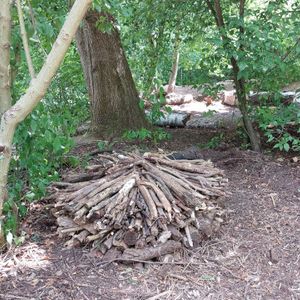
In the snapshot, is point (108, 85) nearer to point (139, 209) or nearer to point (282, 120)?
point (282, 120)

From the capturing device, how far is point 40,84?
2.56 m

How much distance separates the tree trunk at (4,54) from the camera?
2680mm

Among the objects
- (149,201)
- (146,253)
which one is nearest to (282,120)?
(149,201)

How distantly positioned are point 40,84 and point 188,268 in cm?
178

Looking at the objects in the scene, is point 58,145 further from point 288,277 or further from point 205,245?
point 288,277

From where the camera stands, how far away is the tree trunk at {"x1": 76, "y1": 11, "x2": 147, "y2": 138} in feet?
20.2

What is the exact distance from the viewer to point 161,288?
9.62 feet

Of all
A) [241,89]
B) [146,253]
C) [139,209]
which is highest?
[241,89]

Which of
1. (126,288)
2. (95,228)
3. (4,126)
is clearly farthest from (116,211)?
(4,126)

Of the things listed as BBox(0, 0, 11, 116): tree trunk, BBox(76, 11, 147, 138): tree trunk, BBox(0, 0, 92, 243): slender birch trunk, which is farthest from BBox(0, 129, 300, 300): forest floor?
BBox(76, 11, 147, 138): tree trunk

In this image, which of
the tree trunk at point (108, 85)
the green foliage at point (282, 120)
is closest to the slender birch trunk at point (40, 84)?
the green foliage at point (282, 120)

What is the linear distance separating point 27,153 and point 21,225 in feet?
2.40

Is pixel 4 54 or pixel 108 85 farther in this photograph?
pixel 108 85

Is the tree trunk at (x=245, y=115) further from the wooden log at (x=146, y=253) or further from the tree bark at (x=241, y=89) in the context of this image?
the wooden log at (x=146, y=253)
